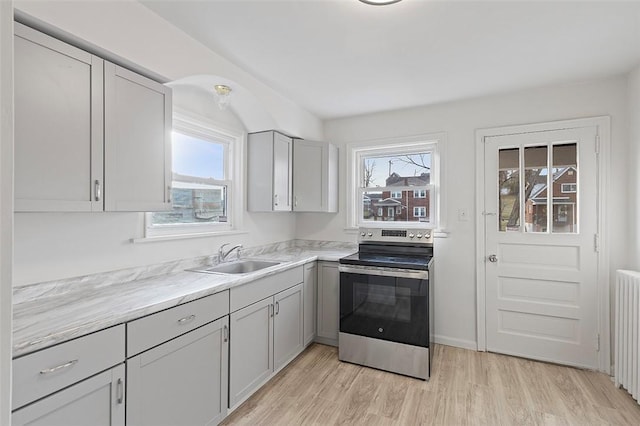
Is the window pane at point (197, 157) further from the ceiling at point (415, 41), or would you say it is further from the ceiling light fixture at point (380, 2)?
the ceiling light fixture at point (380, 2)

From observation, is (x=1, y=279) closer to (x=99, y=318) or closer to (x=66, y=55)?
(x=99, y=318)

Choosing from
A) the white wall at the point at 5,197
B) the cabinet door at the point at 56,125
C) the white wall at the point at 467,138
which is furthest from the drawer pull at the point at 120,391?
the white wall at the point at 467,138

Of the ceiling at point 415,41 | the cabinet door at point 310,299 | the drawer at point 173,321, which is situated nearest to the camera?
the drawer at point 173,321

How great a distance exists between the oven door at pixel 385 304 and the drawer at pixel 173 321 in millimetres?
1212

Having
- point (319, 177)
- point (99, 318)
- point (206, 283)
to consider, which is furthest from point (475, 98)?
point (99, 318)

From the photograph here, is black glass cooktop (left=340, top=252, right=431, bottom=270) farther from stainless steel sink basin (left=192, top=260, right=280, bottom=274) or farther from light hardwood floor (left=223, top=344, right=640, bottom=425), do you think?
light hardwood floor (left=223, top=344, right=640, bottom=425)

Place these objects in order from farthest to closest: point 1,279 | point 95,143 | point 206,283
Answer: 1. point 206,283
2. point 95,143
3. point 1,279

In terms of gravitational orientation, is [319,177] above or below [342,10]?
below

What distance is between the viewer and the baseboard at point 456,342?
122 inches

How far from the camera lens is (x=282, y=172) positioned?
3186 millimetres

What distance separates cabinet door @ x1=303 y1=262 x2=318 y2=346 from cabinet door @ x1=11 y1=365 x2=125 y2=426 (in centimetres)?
175

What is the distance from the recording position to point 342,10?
5.82 ft

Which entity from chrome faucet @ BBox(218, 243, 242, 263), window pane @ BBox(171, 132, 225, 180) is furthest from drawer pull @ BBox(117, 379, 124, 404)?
window pane @ BBox(171, 132, 225, 180)

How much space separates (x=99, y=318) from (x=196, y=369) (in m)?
0.68
